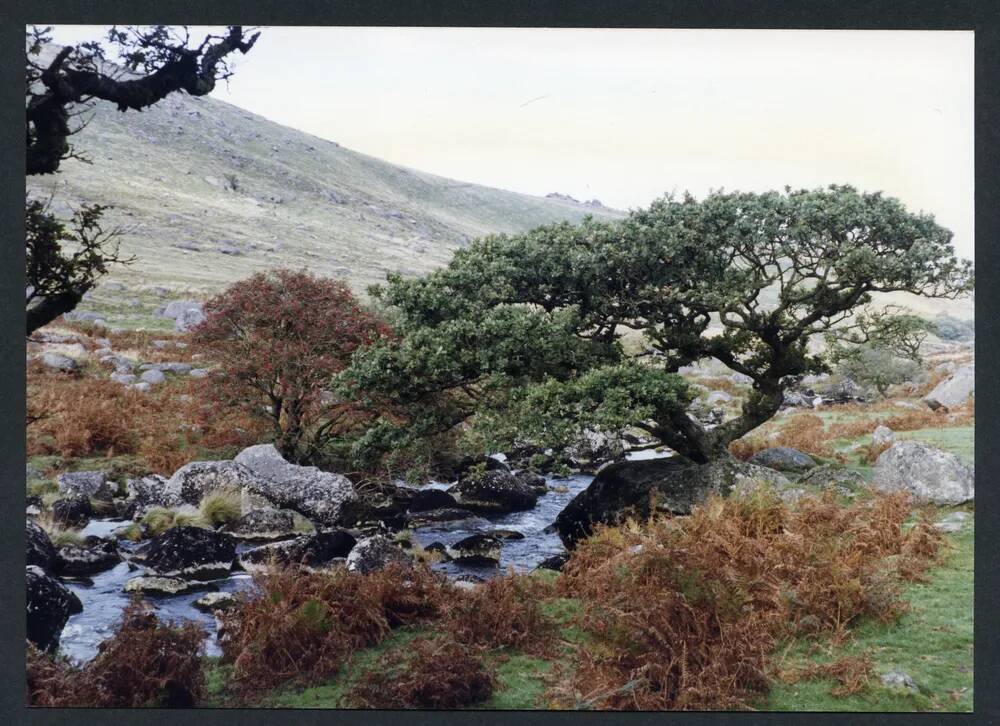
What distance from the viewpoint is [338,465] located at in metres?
11.0

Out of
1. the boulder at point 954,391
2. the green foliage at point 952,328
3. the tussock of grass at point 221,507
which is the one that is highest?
the green foliage at point 952,328

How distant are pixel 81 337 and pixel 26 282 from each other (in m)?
6.89

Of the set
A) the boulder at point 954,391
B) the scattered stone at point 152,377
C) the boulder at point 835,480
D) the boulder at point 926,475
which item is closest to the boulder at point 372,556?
the boulder at point 835,480

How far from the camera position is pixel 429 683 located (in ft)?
20.4

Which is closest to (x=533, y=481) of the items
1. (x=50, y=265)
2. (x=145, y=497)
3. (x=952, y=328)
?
(x=145, y=497)

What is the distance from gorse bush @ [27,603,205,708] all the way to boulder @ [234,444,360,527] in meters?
2.87

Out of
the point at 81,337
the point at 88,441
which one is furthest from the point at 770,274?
the point at 81,337

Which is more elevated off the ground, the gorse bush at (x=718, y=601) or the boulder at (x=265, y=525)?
the gorse bush at (x=718, y=601)

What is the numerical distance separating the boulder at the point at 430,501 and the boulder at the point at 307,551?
1.78 meters

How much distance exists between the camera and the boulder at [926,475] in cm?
812

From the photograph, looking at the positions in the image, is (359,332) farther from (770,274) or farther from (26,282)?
(770,274)

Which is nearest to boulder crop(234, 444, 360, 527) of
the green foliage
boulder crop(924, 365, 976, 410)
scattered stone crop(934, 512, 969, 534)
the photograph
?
the photograph

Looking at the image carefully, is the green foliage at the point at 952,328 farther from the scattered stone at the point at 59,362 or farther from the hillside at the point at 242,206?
the scattered stone at the point at 59,362

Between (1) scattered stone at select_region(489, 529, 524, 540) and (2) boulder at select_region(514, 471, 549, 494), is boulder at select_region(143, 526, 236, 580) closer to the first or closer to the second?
(1) scattered stone at select_region(489, 529, 524, 540)
